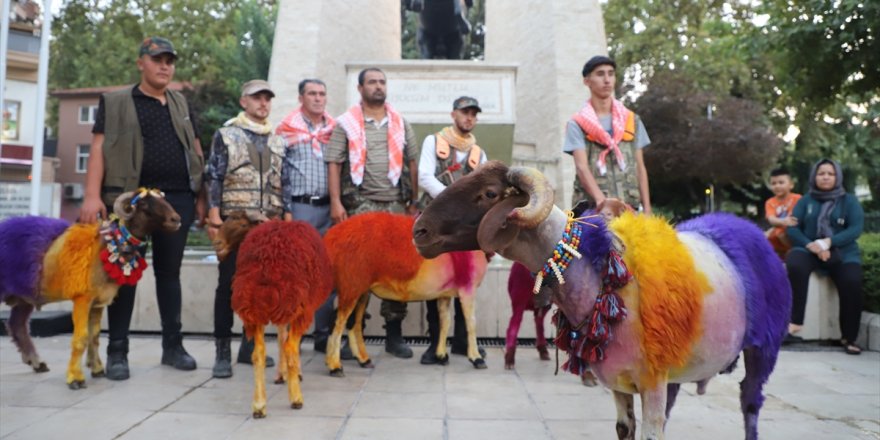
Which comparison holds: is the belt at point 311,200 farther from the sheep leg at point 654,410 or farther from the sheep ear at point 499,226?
the sheep leg at point 654,410

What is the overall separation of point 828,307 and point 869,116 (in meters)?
2.97

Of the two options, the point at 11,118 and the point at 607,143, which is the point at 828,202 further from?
the point at 11,118

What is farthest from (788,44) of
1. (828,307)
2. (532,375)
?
(532,375)

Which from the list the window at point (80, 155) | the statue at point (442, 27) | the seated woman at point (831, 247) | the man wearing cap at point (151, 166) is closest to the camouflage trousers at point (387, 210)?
the man wearing cap at point (151, 166)

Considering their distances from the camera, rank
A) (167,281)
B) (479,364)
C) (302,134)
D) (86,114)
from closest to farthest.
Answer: (167,281)
(479,364)
(302,134)
(86,114)

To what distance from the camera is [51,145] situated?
139ft

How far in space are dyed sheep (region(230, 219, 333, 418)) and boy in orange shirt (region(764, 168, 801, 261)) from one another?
5.87 m

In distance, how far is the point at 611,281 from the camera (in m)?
2.69

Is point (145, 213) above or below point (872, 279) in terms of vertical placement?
above

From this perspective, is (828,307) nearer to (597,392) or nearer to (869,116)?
(869,116)

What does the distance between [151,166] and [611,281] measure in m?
4.26

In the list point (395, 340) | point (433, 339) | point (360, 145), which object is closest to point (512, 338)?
point (433, 339)

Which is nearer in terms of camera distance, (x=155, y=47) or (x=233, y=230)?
(x=233, y=230)


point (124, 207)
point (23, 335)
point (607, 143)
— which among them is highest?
point (607, 143)
